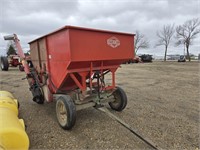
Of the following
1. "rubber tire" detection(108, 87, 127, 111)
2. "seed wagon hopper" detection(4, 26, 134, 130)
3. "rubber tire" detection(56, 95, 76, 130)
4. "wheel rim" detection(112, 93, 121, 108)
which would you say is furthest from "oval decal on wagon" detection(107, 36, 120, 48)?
"rubber tire" detection(56, 95, 76, 130)

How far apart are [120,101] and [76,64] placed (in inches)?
62.5

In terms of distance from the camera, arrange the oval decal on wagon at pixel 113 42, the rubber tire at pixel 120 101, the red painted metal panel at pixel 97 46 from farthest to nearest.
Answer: the rubber tire at pixel 120 101
the oval decal on wagon at pixel 113 42
the red painted metal panel at pixel 97 46

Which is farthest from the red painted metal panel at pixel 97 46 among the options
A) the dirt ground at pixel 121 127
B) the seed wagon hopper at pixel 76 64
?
the dirt ground at pixel 121 127

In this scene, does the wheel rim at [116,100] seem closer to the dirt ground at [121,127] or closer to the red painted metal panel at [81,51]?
the dirt ground at [121,127]

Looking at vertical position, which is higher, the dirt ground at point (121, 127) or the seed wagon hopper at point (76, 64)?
the seed wagon hopper at point (76, 64)

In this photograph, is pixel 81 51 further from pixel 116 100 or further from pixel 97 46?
pixel 116 100

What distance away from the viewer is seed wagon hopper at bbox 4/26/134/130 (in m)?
3.15

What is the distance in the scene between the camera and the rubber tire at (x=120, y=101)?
4.15 m

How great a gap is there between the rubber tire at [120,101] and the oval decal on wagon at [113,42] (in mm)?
1137

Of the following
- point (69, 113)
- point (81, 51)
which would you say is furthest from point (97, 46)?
point (69, 113)

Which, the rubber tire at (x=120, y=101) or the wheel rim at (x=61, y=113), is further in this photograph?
the rubber tire at (x=120, y=101)

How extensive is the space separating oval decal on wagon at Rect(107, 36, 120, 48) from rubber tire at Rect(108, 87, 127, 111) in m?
1.14

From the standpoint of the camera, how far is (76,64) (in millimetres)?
3229

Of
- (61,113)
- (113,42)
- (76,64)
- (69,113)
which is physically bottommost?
(61,113)
